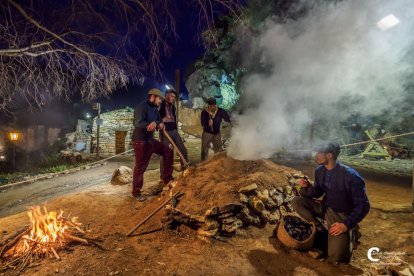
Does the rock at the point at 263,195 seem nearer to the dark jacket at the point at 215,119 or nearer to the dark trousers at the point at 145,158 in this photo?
the dark trousers at the point at 145,158

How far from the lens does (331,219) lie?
3.86 m

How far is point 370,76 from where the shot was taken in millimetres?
8430

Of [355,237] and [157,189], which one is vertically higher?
[157,189]

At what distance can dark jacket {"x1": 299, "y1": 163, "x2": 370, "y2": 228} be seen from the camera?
3555 mm

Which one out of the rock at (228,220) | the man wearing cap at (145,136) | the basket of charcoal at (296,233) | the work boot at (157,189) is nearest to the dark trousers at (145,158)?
the man wearing cap at (145,136)

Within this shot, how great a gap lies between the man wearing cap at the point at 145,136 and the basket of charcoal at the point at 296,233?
2.91 metres

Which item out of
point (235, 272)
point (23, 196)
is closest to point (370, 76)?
point (235, 272)

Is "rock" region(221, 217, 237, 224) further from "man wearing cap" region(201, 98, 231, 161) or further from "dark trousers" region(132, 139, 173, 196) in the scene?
"man wearing cap" region(201, 98, 231, 161)

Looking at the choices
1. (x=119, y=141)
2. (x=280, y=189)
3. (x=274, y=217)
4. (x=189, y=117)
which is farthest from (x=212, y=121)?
(x=119, y=141)

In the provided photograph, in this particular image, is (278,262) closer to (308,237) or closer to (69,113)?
(308,237)

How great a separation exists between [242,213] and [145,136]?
2.62m

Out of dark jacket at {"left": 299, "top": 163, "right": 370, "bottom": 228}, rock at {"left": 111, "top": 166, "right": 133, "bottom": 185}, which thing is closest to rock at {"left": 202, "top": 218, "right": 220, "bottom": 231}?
dark jacket at {"left": 299, "top": 163, "right": 370, "bottom": 228}

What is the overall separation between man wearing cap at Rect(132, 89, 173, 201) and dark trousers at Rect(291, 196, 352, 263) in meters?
3.04

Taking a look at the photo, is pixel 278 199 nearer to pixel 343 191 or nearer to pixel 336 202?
pixel 336 202
